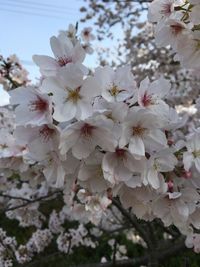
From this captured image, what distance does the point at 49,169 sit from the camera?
53.2 inches

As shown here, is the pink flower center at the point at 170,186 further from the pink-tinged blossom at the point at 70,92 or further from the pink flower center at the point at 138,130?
the pink-tinged blossom at the point at 70,92

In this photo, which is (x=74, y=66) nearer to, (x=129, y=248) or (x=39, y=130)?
(x=39, y=130)

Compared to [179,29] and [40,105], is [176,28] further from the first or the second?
[40,105]

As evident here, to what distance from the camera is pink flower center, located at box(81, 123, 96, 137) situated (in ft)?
3.80

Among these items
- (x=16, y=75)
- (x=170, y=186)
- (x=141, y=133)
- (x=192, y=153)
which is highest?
(x=141, y=133)

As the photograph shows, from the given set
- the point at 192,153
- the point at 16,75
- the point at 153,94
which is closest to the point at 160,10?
the point at 153,94

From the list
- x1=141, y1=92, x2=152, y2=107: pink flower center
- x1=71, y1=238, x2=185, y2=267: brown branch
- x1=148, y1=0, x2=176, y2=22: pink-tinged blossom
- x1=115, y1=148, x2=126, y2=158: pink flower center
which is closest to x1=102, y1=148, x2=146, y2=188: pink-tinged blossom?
x1=115, y1=148, x2=126, y2=158: pink flower center

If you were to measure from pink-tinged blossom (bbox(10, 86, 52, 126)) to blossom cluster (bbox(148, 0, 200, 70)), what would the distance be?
1.77 feet

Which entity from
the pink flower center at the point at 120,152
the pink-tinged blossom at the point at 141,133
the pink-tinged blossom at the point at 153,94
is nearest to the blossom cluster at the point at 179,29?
the pink-tinged blossom at the point at 153,94

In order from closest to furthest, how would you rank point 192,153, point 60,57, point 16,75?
point 60,57, point 192,153, point 16,75

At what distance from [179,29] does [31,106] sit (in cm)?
60

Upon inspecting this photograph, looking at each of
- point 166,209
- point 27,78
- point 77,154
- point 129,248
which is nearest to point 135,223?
point 27,78

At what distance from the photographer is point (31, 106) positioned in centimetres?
121

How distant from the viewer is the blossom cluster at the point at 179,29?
146 cm
